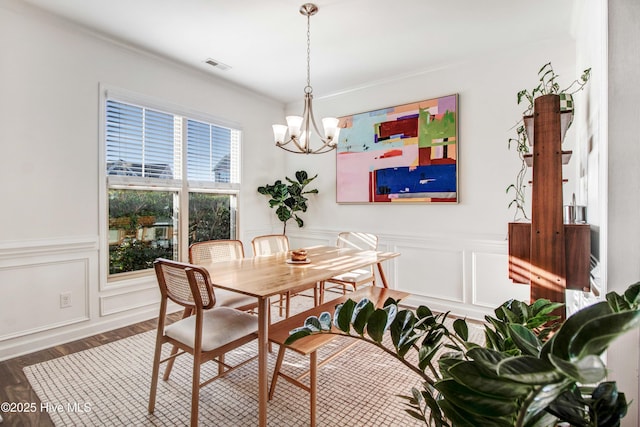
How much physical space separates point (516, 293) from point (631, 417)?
1955 millimetres

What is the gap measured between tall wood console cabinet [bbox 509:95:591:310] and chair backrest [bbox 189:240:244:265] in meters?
2.19

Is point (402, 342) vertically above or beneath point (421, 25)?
beneath

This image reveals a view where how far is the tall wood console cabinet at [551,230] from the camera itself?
5.22 ft

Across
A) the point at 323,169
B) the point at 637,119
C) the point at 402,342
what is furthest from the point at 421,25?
the point at 402,342

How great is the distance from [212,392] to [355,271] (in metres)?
1.79

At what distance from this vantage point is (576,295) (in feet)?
7.59

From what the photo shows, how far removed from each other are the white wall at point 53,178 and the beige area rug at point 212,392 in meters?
0.46

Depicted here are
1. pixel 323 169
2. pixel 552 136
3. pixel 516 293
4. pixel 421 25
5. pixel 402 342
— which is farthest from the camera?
pixel 323 169

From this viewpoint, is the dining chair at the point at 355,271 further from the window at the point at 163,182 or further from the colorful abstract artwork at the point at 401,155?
the window at the point at 163,182

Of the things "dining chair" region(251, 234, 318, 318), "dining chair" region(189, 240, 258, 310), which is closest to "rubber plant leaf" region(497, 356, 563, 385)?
"dining chair" region(189, 240, 258, 310)

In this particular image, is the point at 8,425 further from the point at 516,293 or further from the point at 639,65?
the point at 516,293

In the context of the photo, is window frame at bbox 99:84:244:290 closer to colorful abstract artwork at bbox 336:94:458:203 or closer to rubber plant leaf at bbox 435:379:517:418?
colorful abstract artwork at bbox 336:94:458:203

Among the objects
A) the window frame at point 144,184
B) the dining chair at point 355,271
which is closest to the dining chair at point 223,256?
the dining chair at point 355,271

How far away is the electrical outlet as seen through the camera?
2.73m
